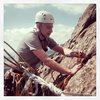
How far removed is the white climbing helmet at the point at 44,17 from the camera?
115 cm

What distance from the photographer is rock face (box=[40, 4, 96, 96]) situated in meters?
1.15

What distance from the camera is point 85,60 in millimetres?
1168

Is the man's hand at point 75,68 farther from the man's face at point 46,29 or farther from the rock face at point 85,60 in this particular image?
the man's face at point 46,29

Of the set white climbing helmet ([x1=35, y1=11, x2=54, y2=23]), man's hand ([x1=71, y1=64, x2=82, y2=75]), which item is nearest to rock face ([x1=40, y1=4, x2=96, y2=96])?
man's hand ([x1=71, y1=64, x2=82, y2=75])

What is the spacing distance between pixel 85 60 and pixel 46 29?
0.22m

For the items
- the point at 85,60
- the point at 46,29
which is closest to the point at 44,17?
the point at 46,29

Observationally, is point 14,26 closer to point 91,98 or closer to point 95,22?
point 95,22

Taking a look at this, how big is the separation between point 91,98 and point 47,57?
0.26 m

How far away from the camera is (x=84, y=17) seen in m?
1.17

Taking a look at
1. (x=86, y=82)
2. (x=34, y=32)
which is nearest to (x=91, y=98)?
(x=86, y=82)

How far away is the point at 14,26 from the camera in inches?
46.2

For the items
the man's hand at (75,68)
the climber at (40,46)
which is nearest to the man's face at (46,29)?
the climber at (40,46)

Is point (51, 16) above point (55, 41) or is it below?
above

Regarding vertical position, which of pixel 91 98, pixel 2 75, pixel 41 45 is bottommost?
pixel 91 98
